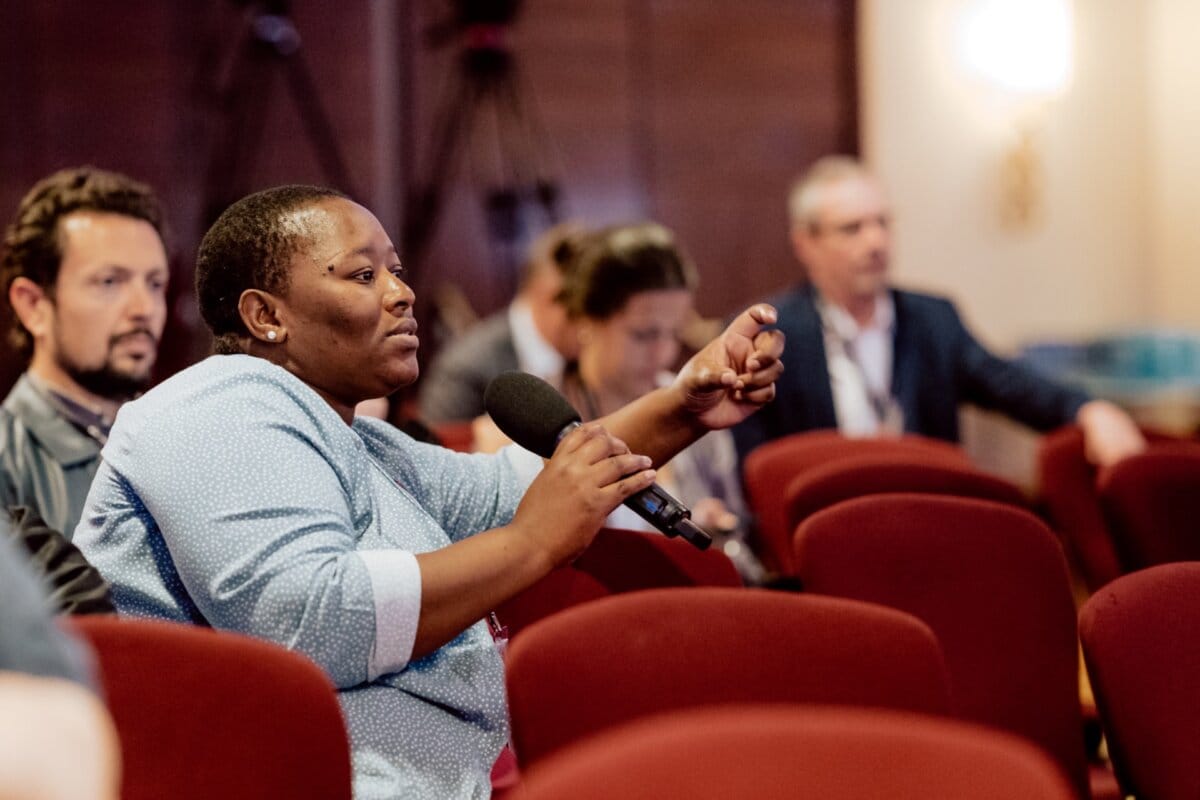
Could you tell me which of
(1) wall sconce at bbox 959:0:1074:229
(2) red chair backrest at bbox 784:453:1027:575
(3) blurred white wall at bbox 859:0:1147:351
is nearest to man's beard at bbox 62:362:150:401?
(2) red chair backrest at bbox 784:453:1027:575

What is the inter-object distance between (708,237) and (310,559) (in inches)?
183

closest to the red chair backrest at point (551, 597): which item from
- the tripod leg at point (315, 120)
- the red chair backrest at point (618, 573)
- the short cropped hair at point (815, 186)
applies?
the red chair backrest at point (618, 573)

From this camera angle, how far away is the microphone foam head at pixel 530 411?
1.84m

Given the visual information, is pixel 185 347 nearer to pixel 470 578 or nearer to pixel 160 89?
pixel 160 89

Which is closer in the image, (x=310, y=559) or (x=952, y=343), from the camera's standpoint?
(x=310, y=559)

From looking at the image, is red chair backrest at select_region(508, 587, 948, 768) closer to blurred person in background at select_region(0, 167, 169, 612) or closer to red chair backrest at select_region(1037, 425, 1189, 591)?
blurred person in background at select_region(0, 167, 169, 612)

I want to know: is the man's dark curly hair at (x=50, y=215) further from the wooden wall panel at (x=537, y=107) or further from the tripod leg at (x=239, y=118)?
the tripod leg at (x=239, y=118)

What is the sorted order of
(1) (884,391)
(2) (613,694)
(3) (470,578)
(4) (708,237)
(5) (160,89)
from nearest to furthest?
(2) (613,694), (3) (470,578), (1) (884,391), (5) (160,89), (4) (708,237)

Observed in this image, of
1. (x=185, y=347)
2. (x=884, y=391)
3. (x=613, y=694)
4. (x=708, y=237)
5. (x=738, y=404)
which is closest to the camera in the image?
(x=613, y=694)

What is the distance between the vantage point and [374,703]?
5.44 ft

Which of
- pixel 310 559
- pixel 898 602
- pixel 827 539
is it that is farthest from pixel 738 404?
pixel 310 559

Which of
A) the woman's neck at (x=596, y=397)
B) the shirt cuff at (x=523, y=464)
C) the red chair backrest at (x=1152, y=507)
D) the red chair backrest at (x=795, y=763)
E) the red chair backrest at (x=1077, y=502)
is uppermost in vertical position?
the red chair backrest at (x=795, y=763)

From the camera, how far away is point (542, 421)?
1840mm

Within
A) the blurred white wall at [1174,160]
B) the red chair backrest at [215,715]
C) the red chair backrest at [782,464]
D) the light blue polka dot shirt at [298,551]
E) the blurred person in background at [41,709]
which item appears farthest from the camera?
the blurred white wall at [1174,160]
